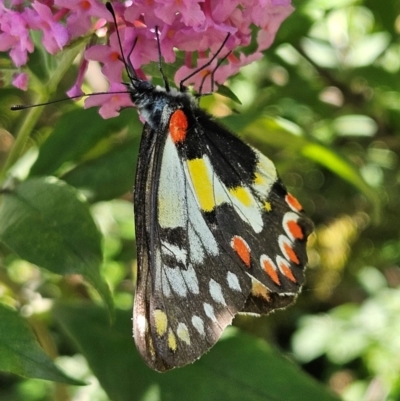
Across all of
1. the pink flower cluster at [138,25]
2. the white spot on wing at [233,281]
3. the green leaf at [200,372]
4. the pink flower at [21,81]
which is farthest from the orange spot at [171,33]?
the green leaf at [200,372]

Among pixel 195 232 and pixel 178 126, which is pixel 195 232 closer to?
pixel 195 232

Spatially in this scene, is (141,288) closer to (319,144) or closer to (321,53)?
(319,144)

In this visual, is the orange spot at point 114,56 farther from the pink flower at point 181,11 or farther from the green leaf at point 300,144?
the green leaf at point 300,144

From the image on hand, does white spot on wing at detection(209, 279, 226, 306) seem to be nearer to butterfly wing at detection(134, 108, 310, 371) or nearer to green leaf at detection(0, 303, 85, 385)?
butterfly wing at detection(134, 108, 310, 371)

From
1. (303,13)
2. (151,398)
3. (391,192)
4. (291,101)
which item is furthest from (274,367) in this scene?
(391,192)

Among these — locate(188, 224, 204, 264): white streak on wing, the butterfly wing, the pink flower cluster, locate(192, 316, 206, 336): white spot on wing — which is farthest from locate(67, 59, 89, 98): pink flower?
locate(192, 316, 206, 336): white spot on wing
